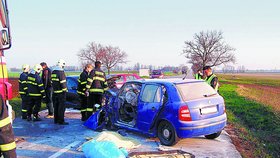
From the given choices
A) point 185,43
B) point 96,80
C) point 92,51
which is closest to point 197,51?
point 185,43

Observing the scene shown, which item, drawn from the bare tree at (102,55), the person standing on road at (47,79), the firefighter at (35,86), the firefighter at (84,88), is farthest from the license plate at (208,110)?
the bare tree at (102,55)

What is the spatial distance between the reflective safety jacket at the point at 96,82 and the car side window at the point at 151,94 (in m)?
2.53

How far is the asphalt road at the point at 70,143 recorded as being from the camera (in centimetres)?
593

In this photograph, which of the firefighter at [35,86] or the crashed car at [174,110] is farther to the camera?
the firefighter at [35,86]

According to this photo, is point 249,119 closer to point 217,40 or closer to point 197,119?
point 197,119

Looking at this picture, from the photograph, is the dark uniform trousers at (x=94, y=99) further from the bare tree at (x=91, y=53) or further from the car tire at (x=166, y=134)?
the bare tree at (x=91, y=53)

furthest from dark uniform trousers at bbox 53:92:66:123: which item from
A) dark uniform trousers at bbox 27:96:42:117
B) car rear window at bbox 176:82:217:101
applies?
car rear window at bbox 176:82:217:101

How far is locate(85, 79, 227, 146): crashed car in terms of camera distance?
19.8 ft

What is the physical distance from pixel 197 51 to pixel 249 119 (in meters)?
38.3

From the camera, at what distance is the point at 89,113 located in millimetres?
9148

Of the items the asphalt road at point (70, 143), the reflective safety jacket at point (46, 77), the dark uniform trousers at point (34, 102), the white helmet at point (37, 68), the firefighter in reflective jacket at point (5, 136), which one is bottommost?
the asphalt road at point (70, 143)

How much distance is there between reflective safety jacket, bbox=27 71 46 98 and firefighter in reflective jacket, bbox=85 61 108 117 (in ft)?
5.75

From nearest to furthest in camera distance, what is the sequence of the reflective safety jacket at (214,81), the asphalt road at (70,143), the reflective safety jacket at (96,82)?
→ the asphalt road at (70,143)
the reflective safety jacket at (214,81)
the reflective safety jacket at (96,82)

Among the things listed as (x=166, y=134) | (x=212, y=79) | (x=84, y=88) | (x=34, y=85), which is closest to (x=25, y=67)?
(x=34, y=85)
